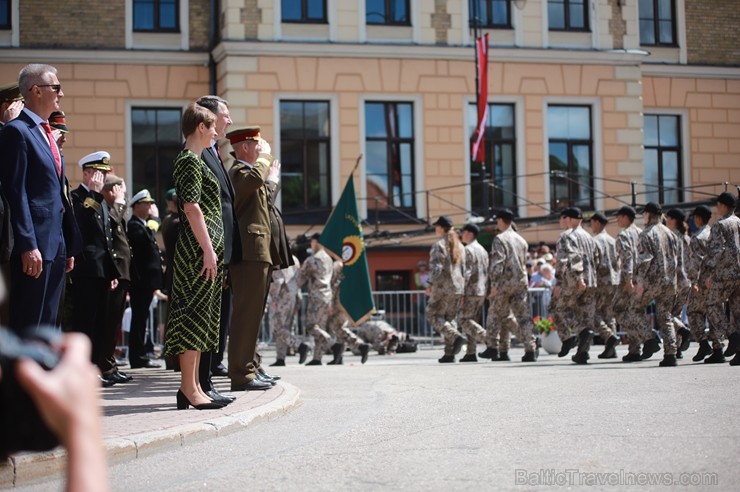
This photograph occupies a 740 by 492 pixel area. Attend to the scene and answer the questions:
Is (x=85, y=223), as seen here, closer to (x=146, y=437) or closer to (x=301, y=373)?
(x=301, y=373)

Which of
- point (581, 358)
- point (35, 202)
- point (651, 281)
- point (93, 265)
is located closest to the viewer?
point (35, 202)

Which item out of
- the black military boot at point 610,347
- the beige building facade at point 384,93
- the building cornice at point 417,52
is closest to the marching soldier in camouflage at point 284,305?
the black military boot at point 610,347

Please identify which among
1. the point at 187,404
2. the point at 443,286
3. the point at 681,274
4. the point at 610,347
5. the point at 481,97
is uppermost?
the point at 481,97

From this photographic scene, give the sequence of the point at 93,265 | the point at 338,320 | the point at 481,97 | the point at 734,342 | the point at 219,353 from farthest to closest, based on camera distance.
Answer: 1. the point at 481,97
2. the point at 338,320
3. the point at 734,342
4. the point at 219,353
5. the point at 93,265

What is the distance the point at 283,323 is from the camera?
17.1 m

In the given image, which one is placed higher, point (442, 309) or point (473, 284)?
point (473, 284)

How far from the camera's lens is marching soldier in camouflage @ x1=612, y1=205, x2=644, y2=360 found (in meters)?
15.2

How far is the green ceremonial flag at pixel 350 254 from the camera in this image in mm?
17781

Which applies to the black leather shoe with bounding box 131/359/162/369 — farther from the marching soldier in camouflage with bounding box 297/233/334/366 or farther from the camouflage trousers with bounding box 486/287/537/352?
the camouflage trousers with bounding box 486/287/537/352

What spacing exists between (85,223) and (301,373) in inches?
146

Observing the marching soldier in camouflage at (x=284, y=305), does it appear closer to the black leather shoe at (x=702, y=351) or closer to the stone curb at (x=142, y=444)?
the black leather shoe at (x=702, y=351)

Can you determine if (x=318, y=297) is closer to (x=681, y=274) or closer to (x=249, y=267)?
(x=681, y=274)

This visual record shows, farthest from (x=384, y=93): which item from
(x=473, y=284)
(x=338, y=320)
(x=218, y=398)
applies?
(x=218, y=398)

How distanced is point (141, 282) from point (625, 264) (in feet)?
A: 20.6
